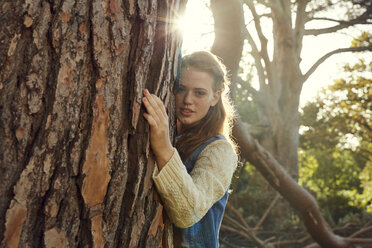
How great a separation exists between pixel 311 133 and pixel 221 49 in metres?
13.0

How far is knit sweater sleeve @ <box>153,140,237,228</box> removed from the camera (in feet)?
4.76

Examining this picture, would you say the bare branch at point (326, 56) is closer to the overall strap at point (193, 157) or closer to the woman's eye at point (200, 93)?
the woman's eye at point (200, 93)

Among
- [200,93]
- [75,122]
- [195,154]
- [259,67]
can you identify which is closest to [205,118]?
[200,93]

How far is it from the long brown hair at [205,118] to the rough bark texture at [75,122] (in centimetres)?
62

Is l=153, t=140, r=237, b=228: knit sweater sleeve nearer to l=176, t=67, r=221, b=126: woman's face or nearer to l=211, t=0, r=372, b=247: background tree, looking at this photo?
l=176, t=67, r=221, b=126: woman's face

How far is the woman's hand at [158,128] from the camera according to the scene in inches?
53.4

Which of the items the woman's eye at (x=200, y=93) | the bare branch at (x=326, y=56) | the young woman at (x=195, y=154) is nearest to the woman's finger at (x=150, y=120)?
the young woman at (x=195, y=154)

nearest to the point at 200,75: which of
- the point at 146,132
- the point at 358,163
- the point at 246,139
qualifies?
the point at 146,132

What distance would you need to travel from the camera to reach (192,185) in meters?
1.52

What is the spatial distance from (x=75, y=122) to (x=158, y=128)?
35 cm

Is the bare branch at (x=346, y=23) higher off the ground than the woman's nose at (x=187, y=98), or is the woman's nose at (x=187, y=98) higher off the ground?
the bare branch at (x=346, y=23)

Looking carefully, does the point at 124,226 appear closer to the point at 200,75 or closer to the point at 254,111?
the point at 200,75

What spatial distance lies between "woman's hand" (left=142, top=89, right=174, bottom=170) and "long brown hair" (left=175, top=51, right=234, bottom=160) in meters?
0.47

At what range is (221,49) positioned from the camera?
3506mm
